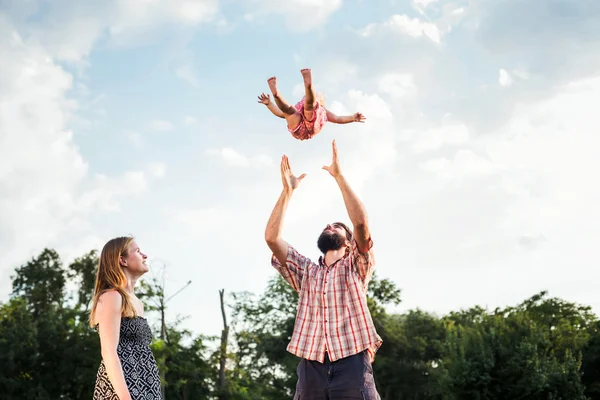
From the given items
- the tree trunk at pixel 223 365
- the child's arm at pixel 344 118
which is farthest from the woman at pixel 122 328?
the tree trunk at pixel 223 365

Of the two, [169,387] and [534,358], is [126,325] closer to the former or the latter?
[534,358]

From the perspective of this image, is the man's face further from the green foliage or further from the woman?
the green foliage

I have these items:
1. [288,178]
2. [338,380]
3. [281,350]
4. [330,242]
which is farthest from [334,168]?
[281,350]

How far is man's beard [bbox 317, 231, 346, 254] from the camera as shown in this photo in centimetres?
580

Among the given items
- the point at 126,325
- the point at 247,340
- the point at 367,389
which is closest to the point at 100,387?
the point at 126,325

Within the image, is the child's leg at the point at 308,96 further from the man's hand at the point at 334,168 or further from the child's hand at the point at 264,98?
the man's hand at the point at 334,168

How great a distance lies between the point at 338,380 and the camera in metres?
5.29

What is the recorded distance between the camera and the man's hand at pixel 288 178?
5879 millimetres

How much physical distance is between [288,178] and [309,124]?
168 centimetres

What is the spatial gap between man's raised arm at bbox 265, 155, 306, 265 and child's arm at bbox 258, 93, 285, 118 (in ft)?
4.69

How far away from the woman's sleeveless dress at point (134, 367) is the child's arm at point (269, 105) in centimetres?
278

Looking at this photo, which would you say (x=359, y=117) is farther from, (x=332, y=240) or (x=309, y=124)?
(x=332, y=240)

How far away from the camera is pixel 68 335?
35719mm

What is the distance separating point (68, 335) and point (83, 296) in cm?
634
